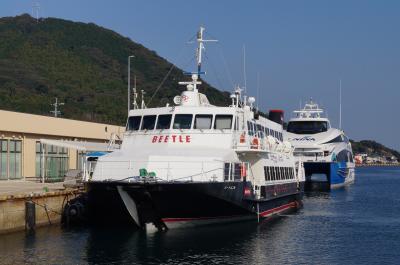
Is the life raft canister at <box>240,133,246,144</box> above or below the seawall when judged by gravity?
above

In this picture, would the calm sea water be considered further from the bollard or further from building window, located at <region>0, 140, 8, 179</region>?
building window, located at <region>0, 140, 8, 179</region>

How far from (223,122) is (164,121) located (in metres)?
2.99

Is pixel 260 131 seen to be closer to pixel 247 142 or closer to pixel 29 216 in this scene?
pixel 247 142

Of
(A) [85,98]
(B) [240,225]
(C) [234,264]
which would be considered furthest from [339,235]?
(A) [85,98]

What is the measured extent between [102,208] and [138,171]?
2.81m

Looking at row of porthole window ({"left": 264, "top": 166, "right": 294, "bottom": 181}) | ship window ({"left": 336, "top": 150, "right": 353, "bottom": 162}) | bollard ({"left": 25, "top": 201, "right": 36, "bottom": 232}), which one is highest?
ship window ({"left": 336, "top": 150, "right": 353, "bottom": 162})

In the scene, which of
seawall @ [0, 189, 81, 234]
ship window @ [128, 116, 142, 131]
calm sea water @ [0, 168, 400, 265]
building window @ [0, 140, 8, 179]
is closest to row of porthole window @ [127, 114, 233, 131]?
ship window @ [128, 116, 142, 131]

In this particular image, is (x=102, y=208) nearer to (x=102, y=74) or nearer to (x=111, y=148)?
(x=111, y=148)

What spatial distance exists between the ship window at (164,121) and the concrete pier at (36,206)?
21.7 feet

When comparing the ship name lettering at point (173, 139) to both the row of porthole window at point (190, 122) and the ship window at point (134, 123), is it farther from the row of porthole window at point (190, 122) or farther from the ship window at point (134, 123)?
the ship window at point (134, 123)

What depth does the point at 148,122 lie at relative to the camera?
3222 cm

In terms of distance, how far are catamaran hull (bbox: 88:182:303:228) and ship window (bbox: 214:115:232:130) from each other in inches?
121

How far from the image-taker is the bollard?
30047mm

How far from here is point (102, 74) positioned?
197 m
